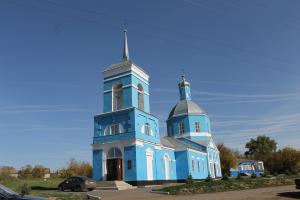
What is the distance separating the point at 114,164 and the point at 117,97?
25.4 feet

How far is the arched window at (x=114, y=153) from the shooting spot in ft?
99.4

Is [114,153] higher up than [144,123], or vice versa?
[144,123]

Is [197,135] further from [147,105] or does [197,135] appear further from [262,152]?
[262,152]

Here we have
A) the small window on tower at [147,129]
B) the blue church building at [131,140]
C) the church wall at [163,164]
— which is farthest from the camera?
the church wall at [163,164]

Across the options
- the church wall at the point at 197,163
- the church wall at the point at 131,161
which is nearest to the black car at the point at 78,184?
the church wall at the point at 131,161

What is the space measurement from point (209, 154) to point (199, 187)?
26733 mm

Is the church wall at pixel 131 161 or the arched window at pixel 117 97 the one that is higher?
the arched window at pixel 117 97

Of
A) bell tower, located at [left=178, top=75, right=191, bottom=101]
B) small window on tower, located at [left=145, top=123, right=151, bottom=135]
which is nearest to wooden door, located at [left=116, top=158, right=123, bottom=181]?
small window on tower, located at [left=145, top=123, right=151, bottom=135]

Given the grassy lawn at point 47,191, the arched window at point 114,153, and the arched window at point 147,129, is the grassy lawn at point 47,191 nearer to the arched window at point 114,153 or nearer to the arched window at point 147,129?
the arched window at point 114,153

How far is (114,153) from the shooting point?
30.5m

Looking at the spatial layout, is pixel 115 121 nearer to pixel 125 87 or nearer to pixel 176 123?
pixel 125 87

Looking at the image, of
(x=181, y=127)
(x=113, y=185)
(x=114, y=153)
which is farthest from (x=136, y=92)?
(x=181, y=127)

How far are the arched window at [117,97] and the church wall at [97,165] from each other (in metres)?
5.06

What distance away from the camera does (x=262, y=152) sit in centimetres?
9725
